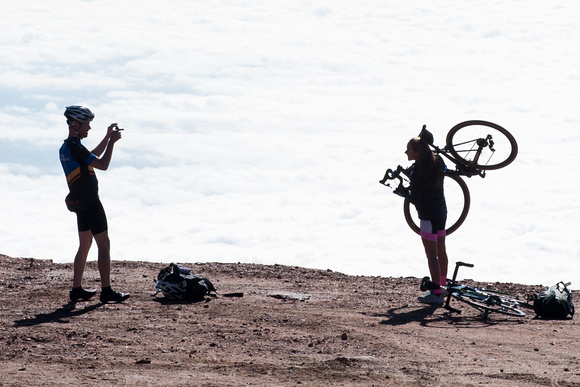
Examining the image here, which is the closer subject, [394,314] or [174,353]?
[174,353]

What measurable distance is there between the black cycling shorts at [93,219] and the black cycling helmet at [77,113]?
1.12 meters

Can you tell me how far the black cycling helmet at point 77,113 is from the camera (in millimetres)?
10555

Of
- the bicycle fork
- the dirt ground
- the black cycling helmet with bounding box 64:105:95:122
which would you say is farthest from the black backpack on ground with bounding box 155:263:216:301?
the bicycle fork

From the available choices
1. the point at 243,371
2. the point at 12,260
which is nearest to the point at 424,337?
the point at 243,371

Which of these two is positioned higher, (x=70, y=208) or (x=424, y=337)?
(x=70, y=208)

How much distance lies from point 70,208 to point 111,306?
56.6 inches

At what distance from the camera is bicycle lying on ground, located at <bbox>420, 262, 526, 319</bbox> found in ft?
35.8

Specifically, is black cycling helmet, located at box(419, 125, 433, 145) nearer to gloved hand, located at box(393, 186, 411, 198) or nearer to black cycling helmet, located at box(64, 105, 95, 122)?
gloved hand, located at box(393, 186, 411, 198)

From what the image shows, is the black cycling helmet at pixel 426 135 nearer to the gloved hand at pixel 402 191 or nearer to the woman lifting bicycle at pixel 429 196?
the woman lifting bicycle at pixel 429 196

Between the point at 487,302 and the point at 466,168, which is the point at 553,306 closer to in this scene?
the point at 487,302

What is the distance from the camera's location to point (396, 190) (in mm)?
12297

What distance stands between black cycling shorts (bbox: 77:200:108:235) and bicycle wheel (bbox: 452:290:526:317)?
16.3 ft

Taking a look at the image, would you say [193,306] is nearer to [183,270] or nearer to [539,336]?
[183,270]

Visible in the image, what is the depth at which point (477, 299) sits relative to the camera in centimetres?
1119
